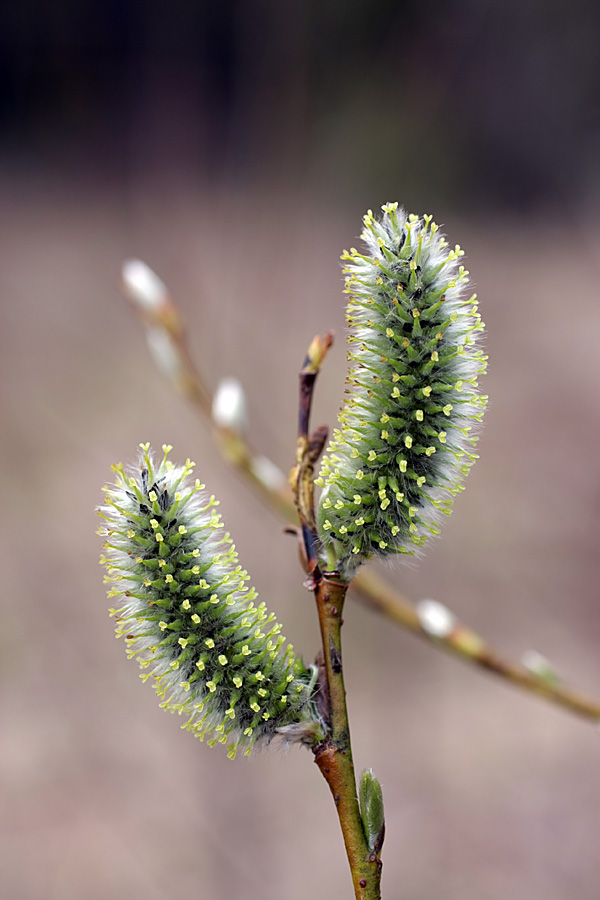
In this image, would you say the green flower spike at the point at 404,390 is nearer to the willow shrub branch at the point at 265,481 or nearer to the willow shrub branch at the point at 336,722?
the willow shrub branch at the point at 336,722

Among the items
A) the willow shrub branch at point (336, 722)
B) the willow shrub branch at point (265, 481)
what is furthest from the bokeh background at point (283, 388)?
the willow shrub branch at point (336, 722)

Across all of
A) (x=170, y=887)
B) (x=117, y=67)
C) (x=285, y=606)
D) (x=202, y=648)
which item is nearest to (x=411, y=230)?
(x=202, y=648)

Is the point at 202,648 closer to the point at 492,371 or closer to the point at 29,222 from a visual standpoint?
the point at 492,371

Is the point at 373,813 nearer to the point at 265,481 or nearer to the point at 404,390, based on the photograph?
the point at 404,390

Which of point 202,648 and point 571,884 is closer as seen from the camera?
point 202,648

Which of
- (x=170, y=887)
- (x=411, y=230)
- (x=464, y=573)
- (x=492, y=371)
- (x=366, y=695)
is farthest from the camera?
(x=492, y=371)

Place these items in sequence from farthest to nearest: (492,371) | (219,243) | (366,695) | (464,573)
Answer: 1. (219,243)
2. (492,371)
3. (464,573)
4. (366,695)

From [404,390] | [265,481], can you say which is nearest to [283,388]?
[265,481]
